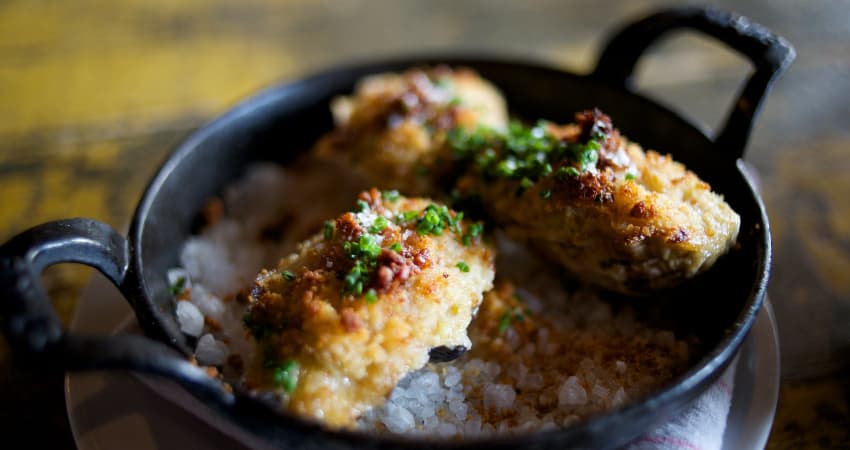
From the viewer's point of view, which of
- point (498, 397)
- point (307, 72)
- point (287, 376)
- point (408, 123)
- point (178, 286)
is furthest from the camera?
point (307, 72)

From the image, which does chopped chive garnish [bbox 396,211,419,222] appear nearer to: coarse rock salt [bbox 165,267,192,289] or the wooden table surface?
coarse rock salt [bbox 165,267,192,289]

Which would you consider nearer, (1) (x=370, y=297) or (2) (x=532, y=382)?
(1) (x=370, y=297)

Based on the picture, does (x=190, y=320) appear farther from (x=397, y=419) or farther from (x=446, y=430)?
(x=446, y=430)

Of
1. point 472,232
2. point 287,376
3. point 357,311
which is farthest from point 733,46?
point 287,376

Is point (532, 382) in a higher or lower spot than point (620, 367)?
lower

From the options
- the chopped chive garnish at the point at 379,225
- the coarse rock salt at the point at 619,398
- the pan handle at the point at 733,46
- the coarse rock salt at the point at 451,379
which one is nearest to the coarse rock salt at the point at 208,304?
the chopped chive garnish at the point at 379,225

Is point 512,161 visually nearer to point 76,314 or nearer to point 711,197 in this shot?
point 711,197
